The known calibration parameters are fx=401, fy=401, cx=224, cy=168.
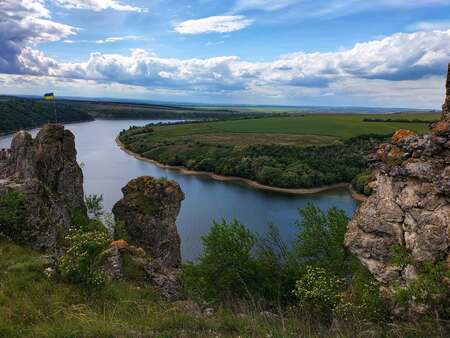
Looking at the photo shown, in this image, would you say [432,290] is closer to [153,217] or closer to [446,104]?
[446,104]

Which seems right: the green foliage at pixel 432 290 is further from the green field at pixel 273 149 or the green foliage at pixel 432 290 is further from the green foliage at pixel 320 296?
the green field at pixel 273 149

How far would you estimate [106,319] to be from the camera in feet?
24.6

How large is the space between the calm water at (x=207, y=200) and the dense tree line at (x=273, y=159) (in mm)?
5083

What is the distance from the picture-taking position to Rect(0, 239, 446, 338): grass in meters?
6.84

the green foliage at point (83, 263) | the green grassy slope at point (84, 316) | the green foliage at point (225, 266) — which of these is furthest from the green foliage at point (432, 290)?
the green foliage at point (225, 266)

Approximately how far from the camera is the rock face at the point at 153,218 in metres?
27.2

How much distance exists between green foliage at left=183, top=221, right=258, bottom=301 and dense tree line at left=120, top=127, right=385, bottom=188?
5223 cm

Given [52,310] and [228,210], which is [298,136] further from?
[52,310]

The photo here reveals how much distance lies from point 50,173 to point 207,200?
3399cm

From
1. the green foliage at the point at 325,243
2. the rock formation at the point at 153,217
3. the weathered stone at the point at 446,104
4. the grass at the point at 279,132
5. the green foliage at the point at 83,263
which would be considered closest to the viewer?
the green foliage at the point at 83,263

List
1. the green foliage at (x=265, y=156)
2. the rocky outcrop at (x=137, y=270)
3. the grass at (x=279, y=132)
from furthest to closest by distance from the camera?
1. the grass at (x=279, y=132)
2. the green foliage at (x=265, y=156)
3. the rocky outcrop at (x=137, y=270)

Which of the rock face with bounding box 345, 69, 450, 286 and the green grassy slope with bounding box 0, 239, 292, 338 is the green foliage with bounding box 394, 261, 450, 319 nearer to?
the rock face with bounding box 345, 69, 450, 286

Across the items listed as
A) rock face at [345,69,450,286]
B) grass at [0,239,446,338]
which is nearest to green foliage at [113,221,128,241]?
grass at [0,239,446,338]

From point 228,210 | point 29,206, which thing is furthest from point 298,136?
point 29,206
